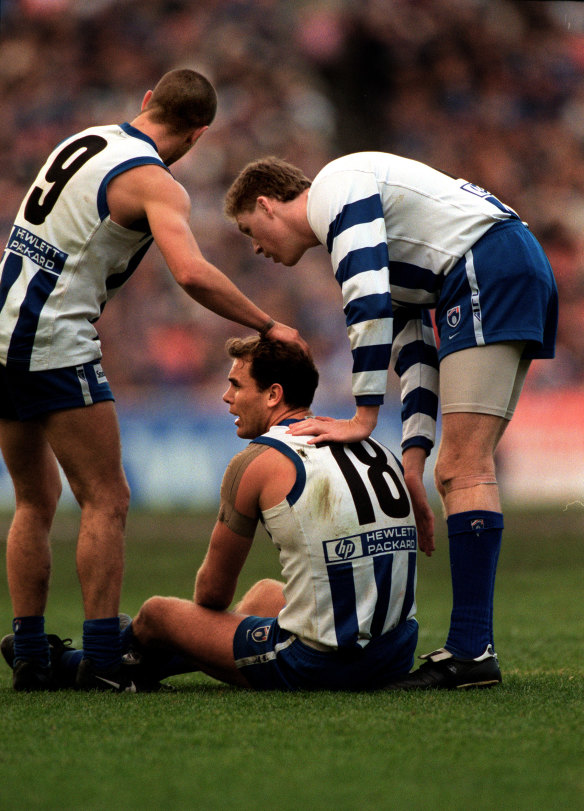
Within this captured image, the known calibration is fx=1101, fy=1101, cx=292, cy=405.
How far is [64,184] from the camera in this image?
314 centimetres

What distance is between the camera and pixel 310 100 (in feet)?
46.0

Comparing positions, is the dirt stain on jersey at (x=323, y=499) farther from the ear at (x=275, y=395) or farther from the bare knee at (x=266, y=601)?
the bare knee at (x=266, y=601)

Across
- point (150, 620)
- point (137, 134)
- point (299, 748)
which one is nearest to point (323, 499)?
point (150, 620)

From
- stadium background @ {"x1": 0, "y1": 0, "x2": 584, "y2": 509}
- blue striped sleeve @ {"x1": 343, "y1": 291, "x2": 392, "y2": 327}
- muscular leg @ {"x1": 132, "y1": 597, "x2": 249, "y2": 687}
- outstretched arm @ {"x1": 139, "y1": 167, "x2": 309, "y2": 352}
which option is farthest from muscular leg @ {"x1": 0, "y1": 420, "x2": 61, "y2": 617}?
stadium background @ {"x1": 0, "y1": 0, "x2": 584, "y2": 509}

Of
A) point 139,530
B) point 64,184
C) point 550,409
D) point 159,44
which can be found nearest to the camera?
point 64,184

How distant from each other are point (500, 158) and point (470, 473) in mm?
11556

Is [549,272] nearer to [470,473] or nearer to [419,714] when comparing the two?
[470,473]

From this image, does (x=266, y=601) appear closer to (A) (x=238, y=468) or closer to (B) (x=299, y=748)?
(A) (x=238, y=468)

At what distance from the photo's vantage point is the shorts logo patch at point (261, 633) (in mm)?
2898

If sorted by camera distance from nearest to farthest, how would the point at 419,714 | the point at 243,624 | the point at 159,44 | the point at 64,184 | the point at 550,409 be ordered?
1. the point at 419,714
2. the point at 243,624
3. the point at 64,184
4. the point at 550,409
5. the point at 159,44

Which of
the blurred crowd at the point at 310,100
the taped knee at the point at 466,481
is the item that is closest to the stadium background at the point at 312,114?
the blurred crowd at the point at 310,100

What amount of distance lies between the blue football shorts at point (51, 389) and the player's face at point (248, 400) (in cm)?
38

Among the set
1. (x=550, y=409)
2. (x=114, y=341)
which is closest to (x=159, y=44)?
(x=114, y=341)

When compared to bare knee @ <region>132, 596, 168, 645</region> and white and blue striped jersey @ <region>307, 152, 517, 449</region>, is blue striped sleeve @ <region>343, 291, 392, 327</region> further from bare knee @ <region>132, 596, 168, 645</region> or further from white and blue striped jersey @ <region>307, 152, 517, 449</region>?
bare knee @ <region>132, 596, 168, 645</region>
